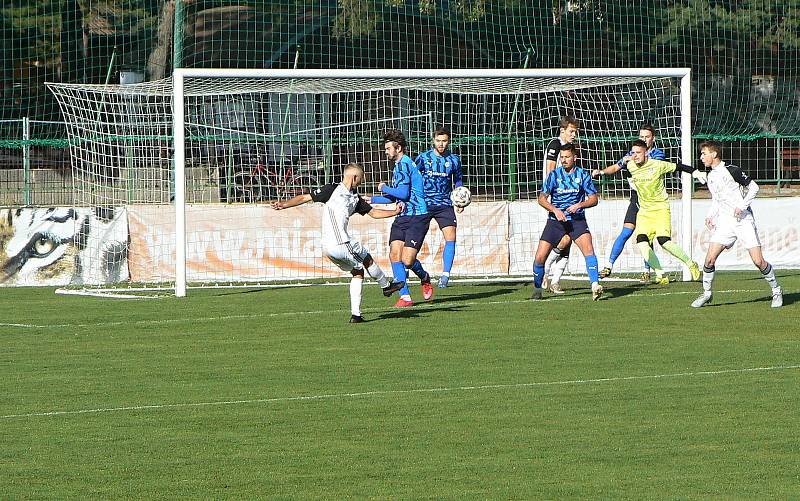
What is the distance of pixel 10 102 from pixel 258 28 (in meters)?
10.3

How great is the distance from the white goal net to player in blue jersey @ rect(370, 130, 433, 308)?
2615 mm

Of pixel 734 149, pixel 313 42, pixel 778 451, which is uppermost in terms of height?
pixel 313 42

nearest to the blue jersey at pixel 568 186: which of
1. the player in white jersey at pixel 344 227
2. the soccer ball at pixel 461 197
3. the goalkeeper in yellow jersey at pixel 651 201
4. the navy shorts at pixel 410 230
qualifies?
the soccer ball at pixel 461 197

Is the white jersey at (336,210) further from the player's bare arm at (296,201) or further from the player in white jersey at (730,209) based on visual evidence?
the player in white jersey at (730,209)

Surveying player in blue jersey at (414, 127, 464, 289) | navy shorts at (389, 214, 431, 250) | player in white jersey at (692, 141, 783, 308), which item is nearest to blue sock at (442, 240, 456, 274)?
player in blue jersey at (414, 127, 464, 289)

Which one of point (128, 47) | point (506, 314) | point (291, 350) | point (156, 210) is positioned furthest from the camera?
point (128, 47)

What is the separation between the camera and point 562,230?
51.4 feet

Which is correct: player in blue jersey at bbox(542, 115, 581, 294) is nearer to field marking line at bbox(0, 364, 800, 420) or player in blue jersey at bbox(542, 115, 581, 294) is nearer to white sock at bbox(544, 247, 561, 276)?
white sock at bbox(544, 247, 561, 276)

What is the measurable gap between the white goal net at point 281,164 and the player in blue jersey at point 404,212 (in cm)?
262

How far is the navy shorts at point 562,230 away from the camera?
51.4 ft

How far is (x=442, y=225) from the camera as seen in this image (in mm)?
16625

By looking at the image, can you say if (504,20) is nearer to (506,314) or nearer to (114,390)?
(506,314)

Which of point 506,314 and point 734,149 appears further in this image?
point 734,149

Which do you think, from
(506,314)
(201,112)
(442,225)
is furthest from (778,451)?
(201,112)
